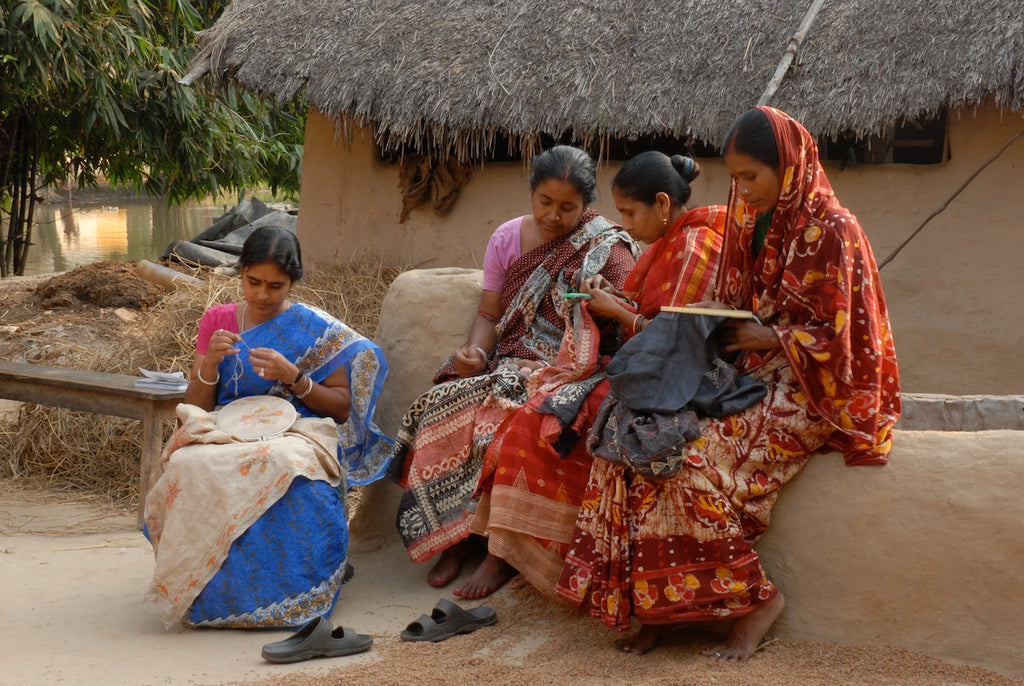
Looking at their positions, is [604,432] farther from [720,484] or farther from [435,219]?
[435,219]

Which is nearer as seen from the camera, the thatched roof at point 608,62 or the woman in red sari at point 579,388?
the woman in red sari at point 579,388

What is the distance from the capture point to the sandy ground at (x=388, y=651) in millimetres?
3117

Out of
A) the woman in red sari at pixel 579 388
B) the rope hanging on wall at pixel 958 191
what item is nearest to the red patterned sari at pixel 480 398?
the woman in red sari at pixel 579 388

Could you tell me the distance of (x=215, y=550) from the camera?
3.63m

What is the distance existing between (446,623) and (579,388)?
874 millimetres

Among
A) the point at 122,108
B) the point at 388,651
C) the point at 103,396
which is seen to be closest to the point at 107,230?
the point at 122,108

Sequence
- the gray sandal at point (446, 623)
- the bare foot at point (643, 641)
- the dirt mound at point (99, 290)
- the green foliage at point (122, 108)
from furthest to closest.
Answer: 1. the dirt mound at point (99, 290)
2. the green foliage at point (122, 108)
3. the gray sandal at point (446, 623)
4. the bare foot at point (643, 641)

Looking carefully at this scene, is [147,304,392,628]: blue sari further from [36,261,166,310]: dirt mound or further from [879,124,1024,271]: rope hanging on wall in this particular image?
[36,261,166,310]: dirt mound

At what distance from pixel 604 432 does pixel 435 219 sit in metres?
5.26

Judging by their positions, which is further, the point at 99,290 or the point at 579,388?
the point at 99,290

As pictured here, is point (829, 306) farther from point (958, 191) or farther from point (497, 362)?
point (958, 191)

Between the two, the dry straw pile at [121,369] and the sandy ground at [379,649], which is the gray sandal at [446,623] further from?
the dry straw pile at [121,369]

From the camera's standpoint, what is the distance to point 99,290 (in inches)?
417

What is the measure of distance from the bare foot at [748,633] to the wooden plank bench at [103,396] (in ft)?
9.76
